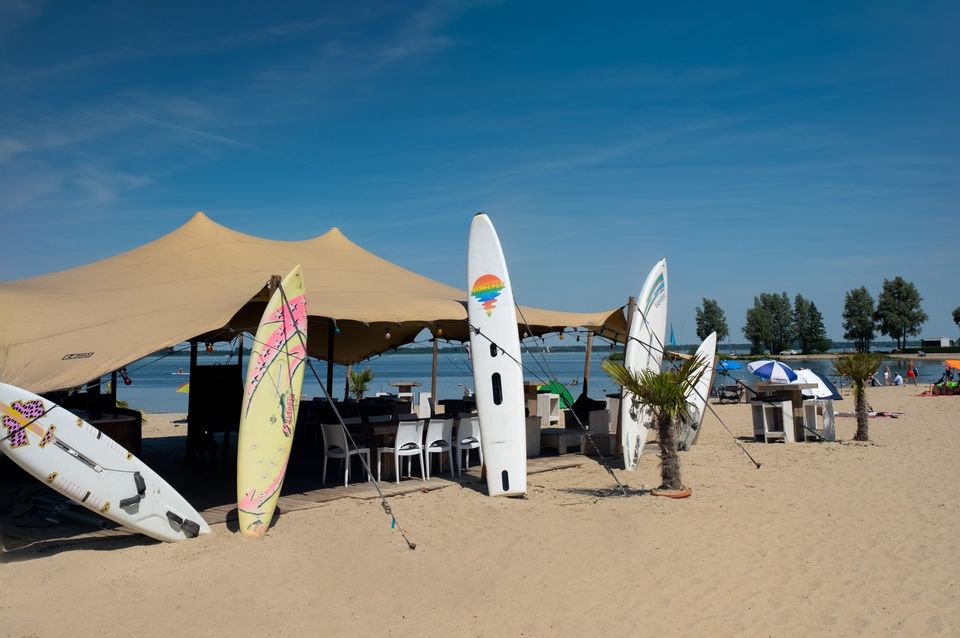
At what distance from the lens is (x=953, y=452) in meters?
10.6

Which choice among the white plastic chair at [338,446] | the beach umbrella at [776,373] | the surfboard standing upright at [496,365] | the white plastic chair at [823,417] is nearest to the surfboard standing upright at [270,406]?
the white plastic chair at [338,446]

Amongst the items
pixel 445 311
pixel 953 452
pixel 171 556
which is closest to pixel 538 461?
pixel 445 311

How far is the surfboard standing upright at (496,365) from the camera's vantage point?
7.61 m

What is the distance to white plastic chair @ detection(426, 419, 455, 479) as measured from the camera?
328 inches

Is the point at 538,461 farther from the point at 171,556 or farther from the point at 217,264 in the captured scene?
the point at 171,556

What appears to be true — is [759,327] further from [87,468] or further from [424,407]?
[87,468]

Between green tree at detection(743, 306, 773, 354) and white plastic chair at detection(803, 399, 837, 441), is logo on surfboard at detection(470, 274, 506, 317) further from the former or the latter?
green tree at detection(743, 306, 773, 354)

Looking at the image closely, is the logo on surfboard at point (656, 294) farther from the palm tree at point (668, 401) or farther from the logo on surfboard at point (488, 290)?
the logo on surfboard at point (488, 290)

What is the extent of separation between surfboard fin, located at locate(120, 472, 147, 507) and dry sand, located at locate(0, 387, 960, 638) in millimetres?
363

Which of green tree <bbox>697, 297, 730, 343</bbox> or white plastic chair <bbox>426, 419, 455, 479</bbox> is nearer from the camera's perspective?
white plastic chair <bbox>426, 419, 455, 479</bbox>

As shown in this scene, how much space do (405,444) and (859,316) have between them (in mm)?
79186

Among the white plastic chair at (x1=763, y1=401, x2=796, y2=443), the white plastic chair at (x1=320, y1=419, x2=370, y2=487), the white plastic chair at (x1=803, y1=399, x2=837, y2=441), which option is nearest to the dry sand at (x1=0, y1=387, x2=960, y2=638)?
the white plastic chair at (x1=320, y1=419, x2=370, y2=487)

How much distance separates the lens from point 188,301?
7.49 m

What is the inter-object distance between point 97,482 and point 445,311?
12.8 ft
